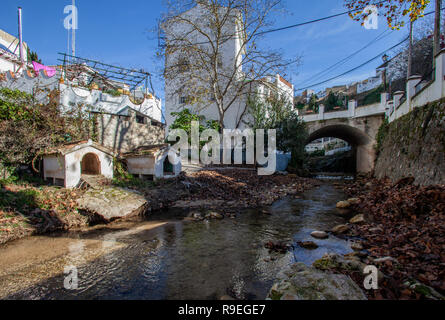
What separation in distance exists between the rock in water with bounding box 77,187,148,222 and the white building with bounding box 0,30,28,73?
18.5 metres

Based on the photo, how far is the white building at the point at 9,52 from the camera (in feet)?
62.2

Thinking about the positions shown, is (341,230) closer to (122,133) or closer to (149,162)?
(149,162)

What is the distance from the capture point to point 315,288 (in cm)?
303

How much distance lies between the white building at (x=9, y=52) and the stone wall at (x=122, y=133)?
12563 mm

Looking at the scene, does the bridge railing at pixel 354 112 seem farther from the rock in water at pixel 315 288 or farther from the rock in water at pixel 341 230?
the rock in water at pixel 315 288

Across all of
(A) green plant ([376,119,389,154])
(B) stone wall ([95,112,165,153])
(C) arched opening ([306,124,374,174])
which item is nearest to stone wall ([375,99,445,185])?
(A) green plant ([376,119,389,154])

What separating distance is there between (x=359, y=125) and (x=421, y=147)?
13.9 meters

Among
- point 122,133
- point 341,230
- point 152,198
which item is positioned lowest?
point 341,230

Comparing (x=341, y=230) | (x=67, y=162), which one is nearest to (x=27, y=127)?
(x=67, y=162)

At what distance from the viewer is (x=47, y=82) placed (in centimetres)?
1230

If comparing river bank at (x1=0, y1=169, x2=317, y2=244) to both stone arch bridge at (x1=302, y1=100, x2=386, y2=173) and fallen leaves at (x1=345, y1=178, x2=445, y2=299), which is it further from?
stone arch bridge at (x1=302, y1=100, x2=386, y2=173)

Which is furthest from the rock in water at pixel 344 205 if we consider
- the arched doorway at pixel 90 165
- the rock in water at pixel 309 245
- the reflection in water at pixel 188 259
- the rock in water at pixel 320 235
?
the arched doorway at pixel 90 165

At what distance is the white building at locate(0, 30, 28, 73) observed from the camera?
18969 mm

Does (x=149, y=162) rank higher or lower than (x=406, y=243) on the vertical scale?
higher
